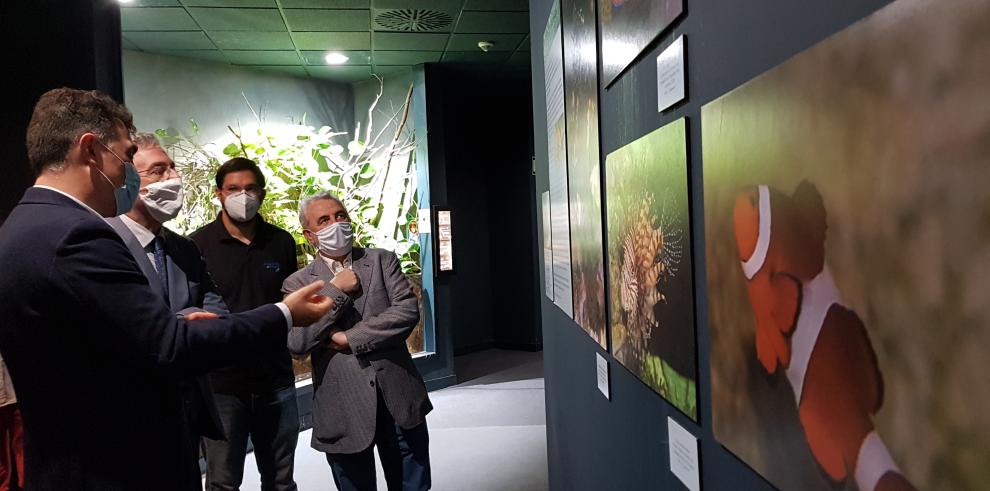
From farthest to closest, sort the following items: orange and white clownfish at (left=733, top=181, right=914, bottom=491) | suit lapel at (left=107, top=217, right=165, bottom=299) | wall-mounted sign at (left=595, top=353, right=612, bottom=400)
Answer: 1. suit lapel at (left=107, top=217, right=165, bottom=299)
2. wall-mounted sign at (left=595, top=353, right=612, bottom=400)
3. orange and white clownfish at (left=733, top=181, right=914, bottom=491)

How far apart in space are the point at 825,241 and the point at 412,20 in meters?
5.29

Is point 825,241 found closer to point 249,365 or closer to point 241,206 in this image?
point 249,365

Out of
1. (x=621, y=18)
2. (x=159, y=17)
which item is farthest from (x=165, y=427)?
(x=159, y=17)

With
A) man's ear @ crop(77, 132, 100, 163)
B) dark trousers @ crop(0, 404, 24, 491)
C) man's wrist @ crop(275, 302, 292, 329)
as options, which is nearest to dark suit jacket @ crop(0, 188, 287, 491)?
man's ear @ crop(77, 132, 100, 163)

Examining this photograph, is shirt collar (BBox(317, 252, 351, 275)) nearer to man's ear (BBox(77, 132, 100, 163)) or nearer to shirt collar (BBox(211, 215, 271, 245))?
shirt collar (BBox(211, 215, 271, 245))

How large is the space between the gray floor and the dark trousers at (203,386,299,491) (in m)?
1.12

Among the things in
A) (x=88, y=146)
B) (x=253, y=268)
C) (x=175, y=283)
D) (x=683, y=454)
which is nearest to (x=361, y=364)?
(x=253, y=268)

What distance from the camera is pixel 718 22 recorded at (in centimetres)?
86

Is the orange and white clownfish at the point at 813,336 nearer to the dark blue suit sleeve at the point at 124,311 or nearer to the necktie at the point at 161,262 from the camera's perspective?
the dark blue suit sleeve at the point at 124,311

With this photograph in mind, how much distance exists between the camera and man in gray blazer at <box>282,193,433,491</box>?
2646mm

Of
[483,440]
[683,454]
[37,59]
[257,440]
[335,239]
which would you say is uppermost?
[37,59]

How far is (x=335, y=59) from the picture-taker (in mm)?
6461

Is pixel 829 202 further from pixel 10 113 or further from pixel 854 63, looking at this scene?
pixel 10 113

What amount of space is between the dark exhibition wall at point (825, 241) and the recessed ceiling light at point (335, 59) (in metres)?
5.65
